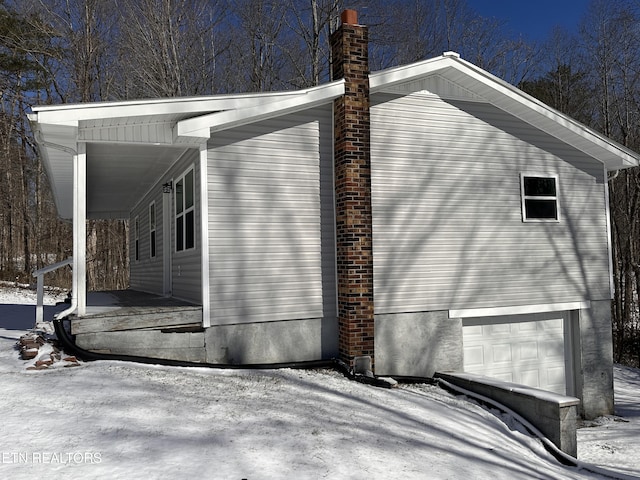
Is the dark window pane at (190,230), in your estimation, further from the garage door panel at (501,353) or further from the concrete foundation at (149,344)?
the garage door panel at (501,353)

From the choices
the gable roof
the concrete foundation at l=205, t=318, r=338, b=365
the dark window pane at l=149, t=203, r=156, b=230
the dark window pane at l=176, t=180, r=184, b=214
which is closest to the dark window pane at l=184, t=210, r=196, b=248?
the dark window pane at l=176, t=180, r=184, b=214

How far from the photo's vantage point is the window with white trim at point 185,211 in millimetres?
8461

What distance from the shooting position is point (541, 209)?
1005 cm

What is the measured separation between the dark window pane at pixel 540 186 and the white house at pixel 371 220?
3cm

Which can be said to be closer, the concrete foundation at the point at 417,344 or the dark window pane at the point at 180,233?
the concrete foundation at the point at 417,344

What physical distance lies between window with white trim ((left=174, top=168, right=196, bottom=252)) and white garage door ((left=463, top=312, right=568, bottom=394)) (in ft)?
17.2

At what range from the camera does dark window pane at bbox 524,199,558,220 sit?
995cm

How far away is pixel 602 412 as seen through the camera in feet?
34.6

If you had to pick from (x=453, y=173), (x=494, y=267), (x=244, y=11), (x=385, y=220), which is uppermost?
(x=244, y=11)

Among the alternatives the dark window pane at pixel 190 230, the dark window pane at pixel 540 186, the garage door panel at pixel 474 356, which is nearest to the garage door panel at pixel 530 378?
the garage door panel at pixel 474 356

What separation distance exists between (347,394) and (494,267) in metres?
4.37

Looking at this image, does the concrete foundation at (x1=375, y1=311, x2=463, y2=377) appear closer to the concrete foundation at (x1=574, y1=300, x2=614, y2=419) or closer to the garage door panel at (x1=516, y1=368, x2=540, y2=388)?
the garage door panel at (x1=516, y1=368, x2=540, y2=388)

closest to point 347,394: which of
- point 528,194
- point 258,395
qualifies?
point 258,395

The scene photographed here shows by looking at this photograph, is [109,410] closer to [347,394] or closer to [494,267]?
[347,394]
